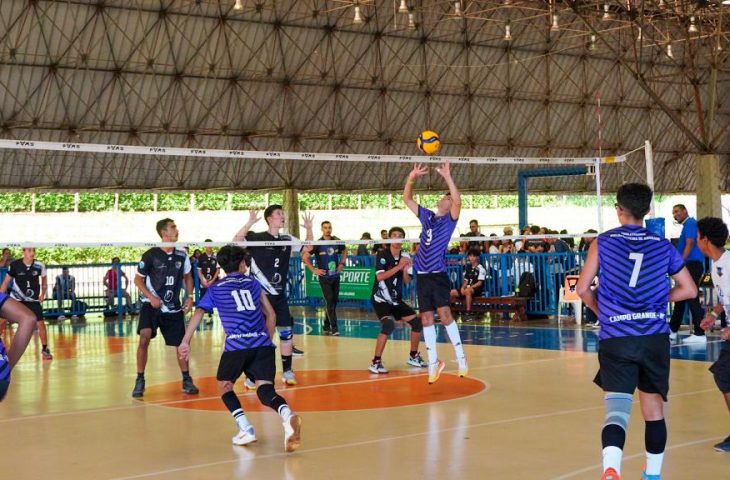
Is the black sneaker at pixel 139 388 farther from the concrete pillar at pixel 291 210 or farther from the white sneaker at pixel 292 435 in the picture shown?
the concrete pillar at pixel 291 210

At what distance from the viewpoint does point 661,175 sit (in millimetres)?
48531

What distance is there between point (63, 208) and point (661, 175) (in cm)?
2715

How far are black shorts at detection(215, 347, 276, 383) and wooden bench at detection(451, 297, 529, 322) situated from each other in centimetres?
1208

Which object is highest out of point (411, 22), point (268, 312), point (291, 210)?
point (411, 22)

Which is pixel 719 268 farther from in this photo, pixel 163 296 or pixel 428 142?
pixel 428 142

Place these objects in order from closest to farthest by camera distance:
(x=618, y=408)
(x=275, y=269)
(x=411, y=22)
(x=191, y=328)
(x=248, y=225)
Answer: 1. (x=618, y=408)
2. (x=191, y=328)
3. (x=248, y=225)
4. (x=275, y=269)
5. (x=411, y=22)

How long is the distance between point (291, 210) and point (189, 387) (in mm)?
27664

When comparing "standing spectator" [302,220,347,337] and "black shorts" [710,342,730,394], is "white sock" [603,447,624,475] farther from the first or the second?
"standing spectator" [302,220,347,337]

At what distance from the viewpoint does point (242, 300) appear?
7863 millimetres

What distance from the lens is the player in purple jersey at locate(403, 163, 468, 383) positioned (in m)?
10.8

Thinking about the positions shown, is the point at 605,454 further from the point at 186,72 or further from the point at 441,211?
the point at 186,72

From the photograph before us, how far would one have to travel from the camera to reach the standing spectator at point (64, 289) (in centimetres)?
2533

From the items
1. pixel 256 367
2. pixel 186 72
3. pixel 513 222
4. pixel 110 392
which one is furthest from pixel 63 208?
pixel 256 367

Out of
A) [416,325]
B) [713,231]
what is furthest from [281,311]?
[713,231]
